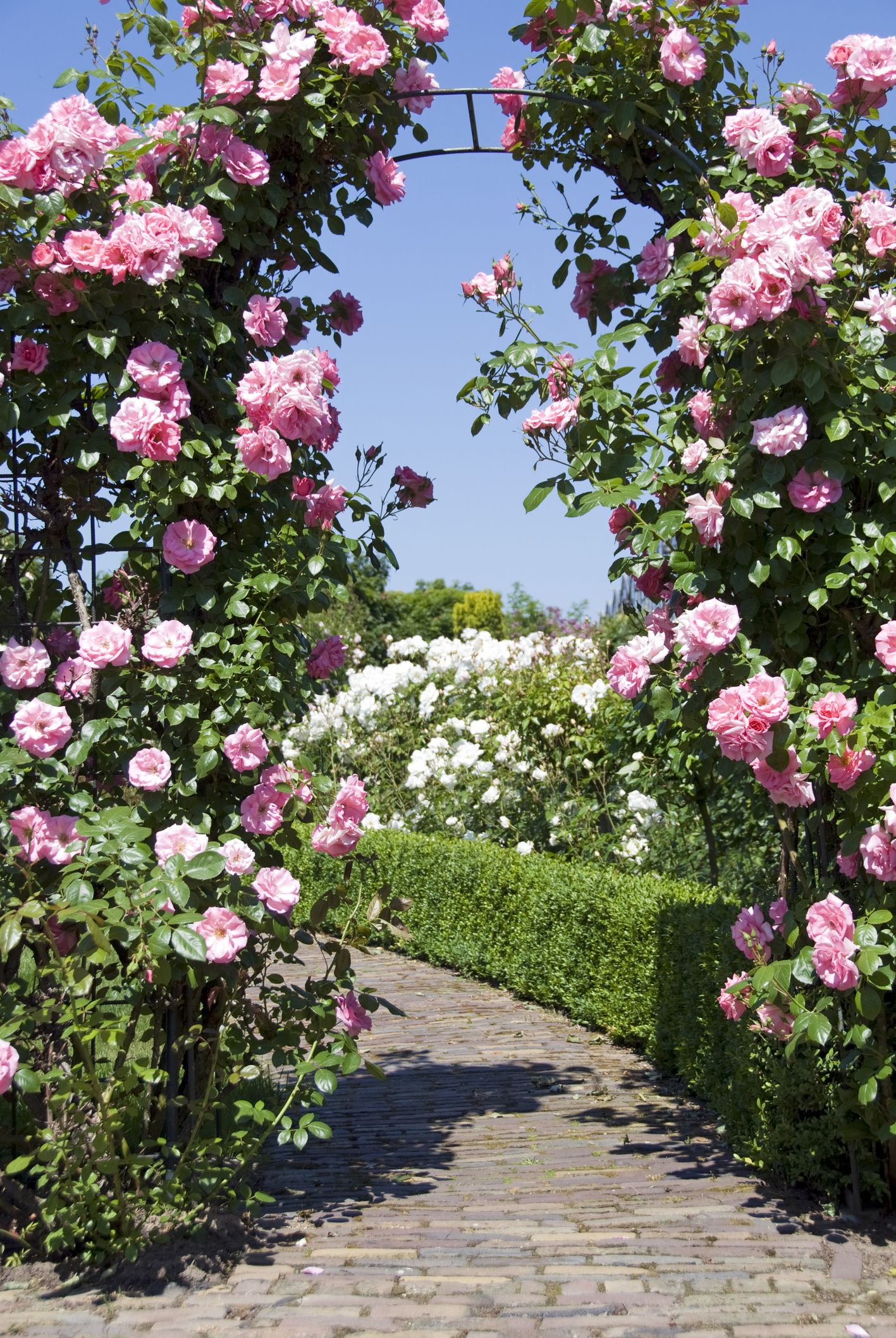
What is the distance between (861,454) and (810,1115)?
2.23 m

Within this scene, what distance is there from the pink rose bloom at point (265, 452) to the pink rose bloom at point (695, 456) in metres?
1.24

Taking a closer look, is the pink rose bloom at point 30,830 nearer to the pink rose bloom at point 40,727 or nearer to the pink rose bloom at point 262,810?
the pink rose bloom at point 40,727

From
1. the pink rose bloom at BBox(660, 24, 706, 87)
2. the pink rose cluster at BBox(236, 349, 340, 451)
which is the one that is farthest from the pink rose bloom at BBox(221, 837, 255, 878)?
the pink rose bloom at BBox(660, 24, 706, 87)

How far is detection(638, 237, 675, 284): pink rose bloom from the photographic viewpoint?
446 cm

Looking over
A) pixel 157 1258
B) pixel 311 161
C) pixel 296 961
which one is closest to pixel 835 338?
pixel 311 161

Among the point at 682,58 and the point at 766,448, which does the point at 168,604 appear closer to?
the point at 766,448

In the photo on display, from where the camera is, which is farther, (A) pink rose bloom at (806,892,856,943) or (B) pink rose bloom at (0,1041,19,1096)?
(A) pink rose bloom at (806,892,856,943)

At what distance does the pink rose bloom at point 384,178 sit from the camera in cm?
430

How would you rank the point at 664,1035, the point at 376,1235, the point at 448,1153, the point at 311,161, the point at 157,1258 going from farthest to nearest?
the point at 664,1035 → the point at 448,1153 → the point at 311,161 → the point at 376,1235 → the point at 157,1258

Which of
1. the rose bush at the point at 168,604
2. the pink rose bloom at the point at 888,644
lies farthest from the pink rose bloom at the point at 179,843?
the pink rose bloom at the point at 888,644

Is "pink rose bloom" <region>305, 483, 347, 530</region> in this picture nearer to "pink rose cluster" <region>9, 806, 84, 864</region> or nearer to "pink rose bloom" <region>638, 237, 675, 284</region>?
"pink rose cluster" <region>9, 806, 84, 864</region>

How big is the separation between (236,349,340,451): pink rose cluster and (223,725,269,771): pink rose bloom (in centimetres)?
90

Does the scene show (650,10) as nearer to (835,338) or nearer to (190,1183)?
(835,338)

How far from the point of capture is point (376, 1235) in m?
3.91
